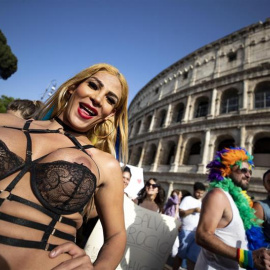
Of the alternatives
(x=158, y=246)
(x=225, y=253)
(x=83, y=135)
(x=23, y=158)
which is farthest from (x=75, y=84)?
(x=225, y=253)

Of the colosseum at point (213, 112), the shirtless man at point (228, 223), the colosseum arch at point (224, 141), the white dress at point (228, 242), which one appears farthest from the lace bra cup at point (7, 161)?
the colosseum arch at point (224, 141)

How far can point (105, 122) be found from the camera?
1569mm

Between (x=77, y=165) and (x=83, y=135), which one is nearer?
→ (x=77, y=165)

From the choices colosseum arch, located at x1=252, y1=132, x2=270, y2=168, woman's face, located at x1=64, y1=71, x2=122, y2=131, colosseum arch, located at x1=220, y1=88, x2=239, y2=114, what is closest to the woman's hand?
woman's face, located at x1=64, y1=71, x2=122, y2=131

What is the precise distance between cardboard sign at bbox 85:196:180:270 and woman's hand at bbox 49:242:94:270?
1.25 m

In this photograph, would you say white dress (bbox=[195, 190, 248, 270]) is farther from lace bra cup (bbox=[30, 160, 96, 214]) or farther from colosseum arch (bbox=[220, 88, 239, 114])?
colosseum arch (bbox=[220, 88, 239, 114])

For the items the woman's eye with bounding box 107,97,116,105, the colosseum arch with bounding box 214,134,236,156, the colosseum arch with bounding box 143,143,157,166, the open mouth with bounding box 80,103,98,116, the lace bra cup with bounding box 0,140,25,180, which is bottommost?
the lace bra cup with bounding box 0,140,25,180

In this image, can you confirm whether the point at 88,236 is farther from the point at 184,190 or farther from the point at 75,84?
the point at 184,190

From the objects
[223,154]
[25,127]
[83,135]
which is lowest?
[25,127]

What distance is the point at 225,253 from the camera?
1728 millimetres

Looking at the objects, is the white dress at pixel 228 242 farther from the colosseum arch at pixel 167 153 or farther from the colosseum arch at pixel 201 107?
the colosseum arch at pixel 201 107

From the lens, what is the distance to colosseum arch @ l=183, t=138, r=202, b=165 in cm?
1333

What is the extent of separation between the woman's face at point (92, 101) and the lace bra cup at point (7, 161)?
0.44m

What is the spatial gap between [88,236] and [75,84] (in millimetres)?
1826
